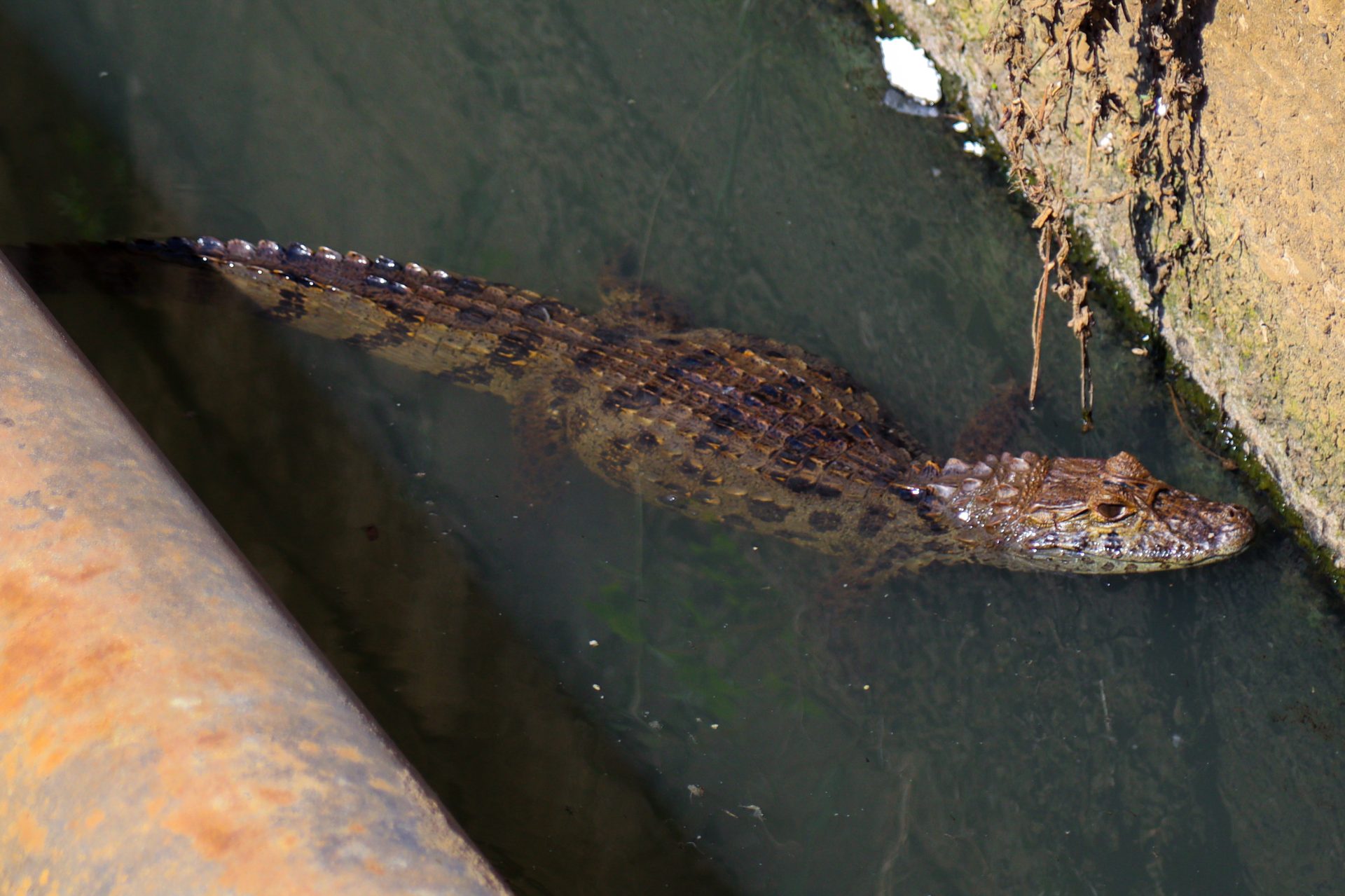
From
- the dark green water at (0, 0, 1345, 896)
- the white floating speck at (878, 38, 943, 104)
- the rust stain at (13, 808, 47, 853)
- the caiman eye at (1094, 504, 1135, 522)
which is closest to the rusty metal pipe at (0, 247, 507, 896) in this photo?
the rust stain at (13, 808, 47, 853)

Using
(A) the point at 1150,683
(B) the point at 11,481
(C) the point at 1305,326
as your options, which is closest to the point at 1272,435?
(C) the point at 1305,326

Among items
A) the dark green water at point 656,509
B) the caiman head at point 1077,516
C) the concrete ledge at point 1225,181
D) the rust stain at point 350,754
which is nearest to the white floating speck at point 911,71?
the dark green water at point 656,509

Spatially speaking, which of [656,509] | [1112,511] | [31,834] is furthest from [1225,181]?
[31,834]

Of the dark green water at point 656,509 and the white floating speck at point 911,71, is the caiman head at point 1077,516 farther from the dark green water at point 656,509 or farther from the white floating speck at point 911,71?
the white floating speck at point 911,71

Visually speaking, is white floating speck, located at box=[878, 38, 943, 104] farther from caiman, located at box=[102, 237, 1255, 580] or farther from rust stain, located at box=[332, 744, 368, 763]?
rust stain, located at box=[332, 744, 368, 763]

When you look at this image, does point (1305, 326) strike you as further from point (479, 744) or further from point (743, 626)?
point (479, 744)

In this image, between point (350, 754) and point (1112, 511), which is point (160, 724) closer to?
point (350, 754)
